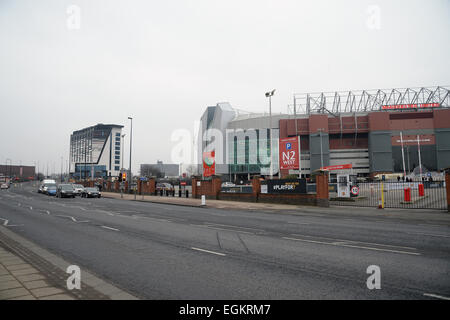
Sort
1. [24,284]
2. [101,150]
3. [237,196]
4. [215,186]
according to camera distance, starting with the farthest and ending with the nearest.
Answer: [101,150]
[215,186]
[237,196]
[24,284]

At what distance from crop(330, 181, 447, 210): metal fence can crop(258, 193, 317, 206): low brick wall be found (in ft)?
8.72

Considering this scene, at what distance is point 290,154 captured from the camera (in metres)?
27.5

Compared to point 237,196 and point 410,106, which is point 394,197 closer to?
point 237,196

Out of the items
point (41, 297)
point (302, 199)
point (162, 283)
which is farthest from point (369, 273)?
point (302, 199)

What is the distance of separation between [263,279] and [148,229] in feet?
24.0

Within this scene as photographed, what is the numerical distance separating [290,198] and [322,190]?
3.10 meters

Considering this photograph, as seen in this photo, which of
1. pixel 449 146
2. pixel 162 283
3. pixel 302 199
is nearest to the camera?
pixel 162 283

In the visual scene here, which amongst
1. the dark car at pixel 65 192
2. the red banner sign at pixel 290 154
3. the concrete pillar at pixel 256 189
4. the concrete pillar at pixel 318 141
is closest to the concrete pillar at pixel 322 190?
the red banner sign at pixel 290 154

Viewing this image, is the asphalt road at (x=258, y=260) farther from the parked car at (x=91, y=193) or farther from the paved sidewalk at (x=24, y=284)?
the parked car at (x=91, y=193)

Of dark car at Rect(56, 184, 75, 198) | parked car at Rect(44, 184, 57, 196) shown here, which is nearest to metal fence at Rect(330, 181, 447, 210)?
dark car at Rect(56, 184, 75, 198)

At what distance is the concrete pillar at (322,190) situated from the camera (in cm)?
2277

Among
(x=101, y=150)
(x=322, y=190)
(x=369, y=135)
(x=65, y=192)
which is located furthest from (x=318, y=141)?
(x=101, y=150)
